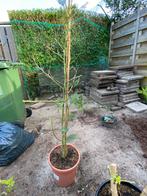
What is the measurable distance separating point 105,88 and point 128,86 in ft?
1.82

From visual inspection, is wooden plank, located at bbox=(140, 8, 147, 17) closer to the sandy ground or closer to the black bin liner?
the sandy ground

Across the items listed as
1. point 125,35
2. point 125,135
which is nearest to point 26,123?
point 125,135

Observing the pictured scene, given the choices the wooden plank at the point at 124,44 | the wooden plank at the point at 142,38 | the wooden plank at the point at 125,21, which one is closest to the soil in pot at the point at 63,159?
the wooden plank at the point at 142,38

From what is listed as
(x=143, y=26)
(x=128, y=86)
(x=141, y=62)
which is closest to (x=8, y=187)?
(x=128, y=86)

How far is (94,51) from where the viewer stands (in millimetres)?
4145

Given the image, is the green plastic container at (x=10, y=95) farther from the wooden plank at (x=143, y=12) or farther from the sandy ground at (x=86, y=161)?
the wooden plank at (x=143, y=12)

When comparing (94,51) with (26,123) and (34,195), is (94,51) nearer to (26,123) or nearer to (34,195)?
(26,123)

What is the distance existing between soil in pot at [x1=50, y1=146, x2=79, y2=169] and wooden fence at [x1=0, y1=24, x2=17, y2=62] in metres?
2.95

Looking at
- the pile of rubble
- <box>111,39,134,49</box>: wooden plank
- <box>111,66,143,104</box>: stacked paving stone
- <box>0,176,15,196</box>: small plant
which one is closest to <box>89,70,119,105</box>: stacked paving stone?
the pile of rubble

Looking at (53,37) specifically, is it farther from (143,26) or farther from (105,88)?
(143,26)

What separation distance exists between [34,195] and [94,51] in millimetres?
3962

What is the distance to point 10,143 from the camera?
1.52 meters

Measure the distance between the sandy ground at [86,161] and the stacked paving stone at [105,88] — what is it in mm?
751

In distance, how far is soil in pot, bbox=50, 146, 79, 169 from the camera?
1.23m
